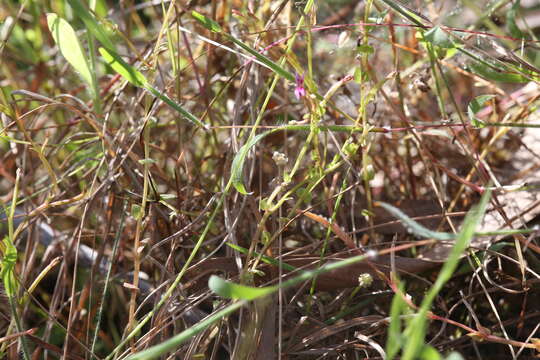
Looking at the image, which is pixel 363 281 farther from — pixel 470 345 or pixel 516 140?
pixel 516 140

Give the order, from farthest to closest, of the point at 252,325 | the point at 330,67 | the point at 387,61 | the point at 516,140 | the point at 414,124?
1. the point at 387,61
2. the point at 330,67
3. the point at 516,140
4. the point at 414,124
5. the point at 252,325

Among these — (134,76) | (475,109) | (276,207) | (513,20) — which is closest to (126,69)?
(134,76)

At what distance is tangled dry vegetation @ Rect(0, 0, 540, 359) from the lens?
563 millimetres

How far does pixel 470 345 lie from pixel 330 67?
576mm

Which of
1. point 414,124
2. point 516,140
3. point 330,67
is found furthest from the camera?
point 330,67

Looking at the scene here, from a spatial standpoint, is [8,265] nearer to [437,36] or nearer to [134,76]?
[134,76]

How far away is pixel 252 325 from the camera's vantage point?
543 mm

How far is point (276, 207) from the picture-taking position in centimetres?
51

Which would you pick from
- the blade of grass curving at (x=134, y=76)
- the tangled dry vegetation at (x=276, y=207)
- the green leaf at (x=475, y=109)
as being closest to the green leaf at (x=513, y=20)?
the tangled dry vegetation at (x=276, y=207)

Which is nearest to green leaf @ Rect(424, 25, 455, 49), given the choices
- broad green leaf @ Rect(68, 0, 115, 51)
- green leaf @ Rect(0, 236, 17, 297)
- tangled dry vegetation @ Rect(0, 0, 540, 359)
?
tangled dry vegetation @ Rect(0, 0, 540, 359)

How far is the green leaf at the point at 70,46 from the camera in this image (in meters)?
0.59

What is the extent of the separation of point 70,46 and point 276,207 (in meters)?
0.28

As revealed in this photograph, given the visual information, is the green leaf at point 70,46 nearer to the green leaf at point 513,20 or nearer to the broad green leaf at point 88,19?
the broad green leaf at point 88,19

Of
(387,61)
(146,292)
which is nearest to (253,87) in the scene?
(146,292)
